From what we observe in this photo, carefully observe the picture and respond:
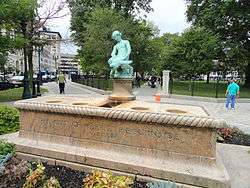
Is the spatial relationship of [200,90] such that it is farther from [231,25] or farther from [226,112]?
[226,112]

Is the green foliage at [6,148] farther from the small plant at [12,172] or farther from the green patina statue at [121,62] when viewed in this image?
the green patina statue at [121,62]

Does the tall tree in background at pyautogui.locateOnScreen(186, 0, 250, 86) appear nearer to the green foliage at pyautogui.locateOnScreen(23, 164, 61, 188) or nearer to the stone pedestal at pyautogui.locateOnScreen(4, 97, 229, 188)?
the stone pedestal at pyautogui.locateOnScreen(4, 97, 229, 188)

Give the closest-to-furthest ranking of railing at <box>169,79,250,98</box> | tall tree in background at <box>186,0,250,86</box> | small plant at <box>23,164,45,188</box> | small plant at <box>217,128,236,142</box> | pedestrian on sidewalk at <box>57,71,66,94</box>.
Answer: small plant at <box>23,164,45,188</box>, small plant at <box>217,128,236,142</box>, railing at <box>169,79,250,98</box>, pedestrian on sidewalk at <box>57,71,66,94</box>, tall tree in background at <box>186,0,250,86</box>

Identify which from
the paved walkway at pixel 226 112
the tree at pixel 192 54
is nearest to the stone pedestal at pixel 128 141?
the paved walkway at pixel 226 112

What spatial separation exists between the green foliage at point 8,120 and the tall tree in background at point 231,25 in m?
23.5

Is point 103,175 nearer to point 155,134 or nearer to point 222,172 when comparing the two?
point 155,134

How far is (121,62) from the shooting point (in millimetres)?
8023

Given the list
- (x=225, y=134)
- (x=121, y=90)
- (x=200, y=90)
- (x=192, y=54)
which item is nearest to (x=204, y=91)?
(x=200, y=90)

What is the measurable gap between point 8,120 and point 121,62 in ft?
10.6

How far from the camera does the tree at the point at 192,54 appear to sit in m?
25.1

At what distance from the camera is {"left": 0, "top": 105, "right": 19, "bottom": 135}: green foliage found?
7.93 m

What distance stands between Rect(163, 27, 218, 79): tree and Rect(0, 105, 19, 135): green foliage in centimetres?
1903

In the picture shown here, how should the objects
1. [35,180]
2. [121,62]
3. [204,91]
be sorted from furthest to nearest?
[204,91]
[121,62]
[35,180]

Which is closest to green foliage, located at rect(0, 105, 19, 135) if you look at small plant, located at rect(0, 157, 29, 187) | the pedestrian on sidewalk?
small plant, located at rect(0, 157, 29, 187)
